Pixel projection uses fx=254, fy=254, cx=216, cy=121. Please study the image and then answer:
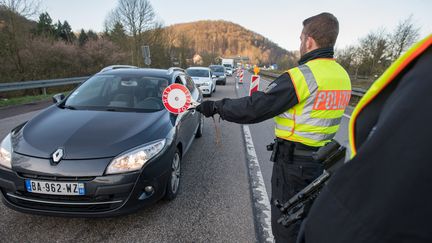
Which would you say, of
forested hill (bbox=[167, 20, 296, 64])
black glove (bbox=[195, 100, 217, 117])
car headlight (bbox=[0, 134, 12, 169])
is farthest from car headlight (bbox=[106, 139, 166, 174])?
forested hill (bbox=[167, 20, 296, 64])

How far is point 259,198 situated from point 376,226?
278cm

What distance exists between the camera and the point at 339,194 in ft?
2.27

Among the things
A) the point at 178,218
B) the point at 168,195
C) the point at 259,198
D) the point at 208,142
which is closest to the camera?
the point at 178,218

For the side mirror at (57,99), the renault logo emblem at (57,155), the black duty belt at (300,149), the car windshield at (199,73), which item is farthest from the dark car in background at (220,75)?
the black duty belt at (300,149)

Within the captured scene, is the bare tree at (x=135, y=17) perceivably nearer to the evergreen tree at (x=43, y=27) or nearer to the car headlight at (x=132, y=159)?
the evergreen tree at (x=43, y=27)

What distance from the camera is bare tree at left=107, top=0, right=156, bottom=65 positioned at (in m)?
30.4

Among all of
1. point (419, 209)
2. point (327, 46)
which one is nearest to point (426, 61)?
point (419, 209)

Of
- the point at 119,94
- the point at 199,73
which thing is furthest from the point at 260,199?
the point at 199,73

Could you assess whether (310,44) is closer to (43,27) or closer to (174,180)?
(174,180)

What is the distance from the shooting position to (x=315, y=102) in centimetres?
175

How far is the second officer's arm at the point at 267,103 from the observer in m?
1.68

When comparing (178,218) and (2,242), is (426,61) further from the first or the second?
(2,242)

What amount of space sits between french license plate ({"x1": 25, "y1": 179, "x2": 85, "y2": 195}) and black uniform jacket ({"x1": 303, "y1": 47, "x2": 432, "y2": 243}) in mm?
2314

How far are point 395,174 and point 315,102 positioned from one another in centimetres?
125
